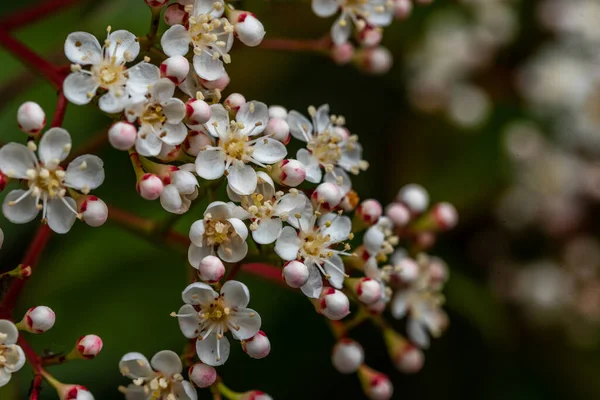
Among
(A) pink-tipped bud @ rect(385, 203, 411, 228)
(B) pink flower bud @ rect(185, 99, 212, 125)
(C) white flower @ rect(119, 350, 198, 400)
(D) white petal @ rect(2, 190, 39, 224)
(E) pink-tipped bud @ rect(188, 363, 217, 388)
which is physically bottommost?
(C) white flower @ rect(119, 350, 198, 400)

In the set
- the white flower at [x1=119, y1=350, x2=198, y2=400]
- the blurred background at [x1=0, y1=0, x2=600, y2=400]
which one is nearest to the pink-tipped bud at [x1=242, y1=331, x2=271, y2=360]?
the white flower at [x1=119, y1=350, x2=198, y2=400]

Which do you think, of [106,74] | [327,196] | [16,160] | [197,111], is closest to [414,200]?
[327,196]

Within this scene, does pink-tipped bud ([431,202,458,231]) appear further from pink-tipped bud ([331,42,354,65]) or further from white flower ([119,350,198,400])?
white flower ([119,350,198,400])

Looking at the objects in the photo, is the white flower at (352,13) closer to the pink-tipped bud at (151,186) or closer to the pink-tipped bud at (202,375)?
the pink-tipped bud at (151,186)

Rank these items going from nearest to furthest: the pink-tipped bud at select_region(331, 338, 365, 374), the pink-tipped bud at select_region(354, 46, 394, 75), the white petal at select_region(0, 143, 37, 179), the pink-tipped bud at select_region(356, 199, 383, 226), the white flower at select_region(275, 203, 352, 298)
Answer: the white petal at select_region(0, 143, 37, 179)
the white flower at select_region(275, 203, 352, 298)
the pink-tipped bud at select_region(356, 199, 383, 226)
the pink-tipped bud at select_region(331, 338, 365, 374)
the pink-tipped bud at select_region(354, 46, 394, 75)

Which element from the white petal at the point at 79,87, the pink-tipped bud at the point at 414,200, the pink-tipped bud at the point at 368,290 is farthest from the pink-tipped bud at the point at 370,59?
the white petal at the point at 79,87

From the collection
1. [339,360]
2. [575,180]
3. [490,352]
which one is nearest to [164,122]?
[339,360]
